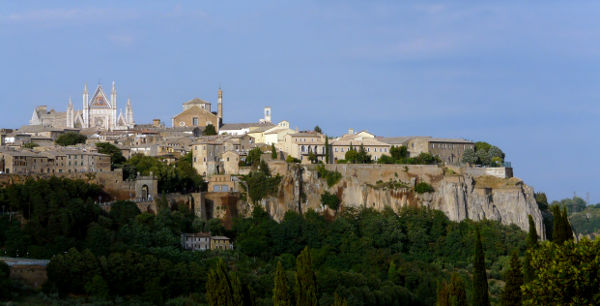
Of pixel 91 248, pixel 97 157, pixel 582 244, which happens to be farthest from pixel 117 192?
pixel 582 244

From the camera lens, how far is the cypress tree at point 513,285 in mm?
37469

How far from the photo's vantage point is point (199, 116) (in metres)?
90.9

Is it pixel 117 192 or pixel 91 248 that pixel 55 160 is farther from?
pixel 91 248

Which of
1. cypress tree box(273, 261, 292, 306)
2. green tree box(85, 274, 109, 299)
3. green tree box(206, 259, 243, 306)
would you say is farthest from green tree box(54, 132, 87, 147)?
green tree box(206, 259, 243, 306)

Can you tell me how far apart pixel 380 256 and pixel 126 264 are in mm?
17183

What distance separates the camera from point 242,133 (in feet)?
282

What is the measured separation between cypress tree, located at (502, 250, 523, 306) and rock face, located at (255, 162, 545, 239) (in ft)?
102

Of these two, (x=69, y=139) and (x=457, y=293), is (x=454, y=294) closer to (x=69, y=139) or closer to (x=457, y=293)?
(x=457, y=293)

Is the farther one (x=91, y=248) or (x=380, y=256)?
(x=380, y=256)

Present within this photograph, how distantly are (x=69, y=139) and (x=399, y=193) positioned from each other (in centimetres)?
2674

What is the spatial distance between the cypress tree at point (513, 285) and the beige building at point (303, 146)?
118ft

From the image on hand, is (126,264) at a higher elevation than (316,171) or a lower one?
lower

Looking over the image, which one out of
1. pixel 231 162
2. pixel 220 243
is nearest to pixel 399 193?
pixel 231 162

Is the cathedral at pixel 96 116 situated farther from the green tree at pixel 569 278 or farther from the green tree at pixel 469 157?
the green tree at pixel 569 278
